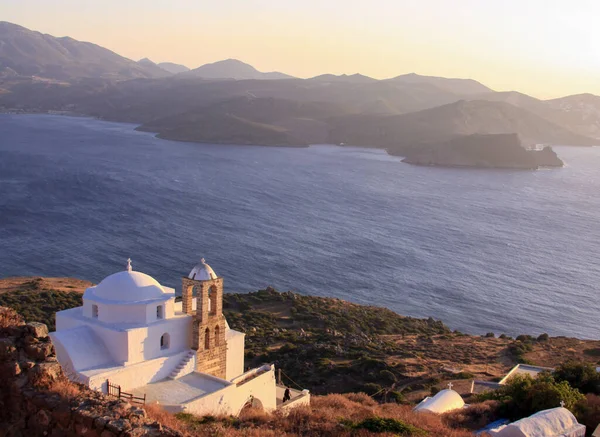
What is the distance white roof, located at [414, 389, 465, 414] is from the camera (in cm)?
1540

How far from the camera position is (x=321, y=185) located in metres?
82.2

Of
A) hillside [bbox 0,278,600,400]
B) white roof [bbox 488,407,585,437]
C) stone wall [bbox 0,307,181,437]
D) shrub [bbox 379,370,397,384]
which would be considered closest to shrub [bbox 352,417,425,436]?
white roof [bbox 488,407,585,437]

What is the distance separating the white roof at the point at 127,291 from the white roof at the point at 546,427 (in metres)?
7.92

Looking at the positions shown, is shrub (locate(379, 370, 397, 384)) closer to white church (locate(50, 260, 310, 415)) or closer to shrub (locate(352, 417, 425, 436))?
white church (locate(50, 260, 310, 415))

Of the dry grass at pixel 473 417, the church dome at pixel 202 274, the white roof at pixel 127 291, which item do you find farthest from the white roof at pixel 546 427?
the white roof at pixel 127 291

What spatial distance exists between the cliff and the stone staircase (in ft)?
339

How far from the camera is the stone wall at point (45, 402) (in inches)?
261

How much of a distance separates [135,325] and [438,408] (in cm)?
756

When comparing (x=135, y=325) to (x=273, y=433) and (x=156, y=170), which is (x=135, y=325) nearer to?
(x=273, y=433)

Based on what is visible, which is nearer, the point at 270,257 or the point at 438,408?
the point at 438,408

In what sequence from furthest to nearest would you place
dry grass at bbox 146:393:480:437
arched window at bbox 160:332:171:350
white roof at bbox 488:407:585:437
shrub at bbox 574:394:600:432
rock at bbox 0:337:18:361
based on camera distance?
arched window at bbox 160:332:171:350 → shrub at bbox 574:394:600:432 → white roof at bbox 488:407:585:437 → dry grass at bbox 146:393:480:437 → rock at bbox 0:337:18:361

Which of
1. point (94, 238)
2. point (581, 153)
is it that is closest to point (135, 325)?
point (94, 238)

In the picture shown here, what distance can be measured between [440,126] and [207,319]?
142 metres

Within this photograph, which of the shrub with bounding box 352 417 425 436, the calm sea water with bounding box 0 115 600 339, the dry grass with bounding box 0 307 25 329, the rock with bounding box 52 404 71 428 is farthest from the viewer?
the calm sea water with bounding box 0 115 600 339
